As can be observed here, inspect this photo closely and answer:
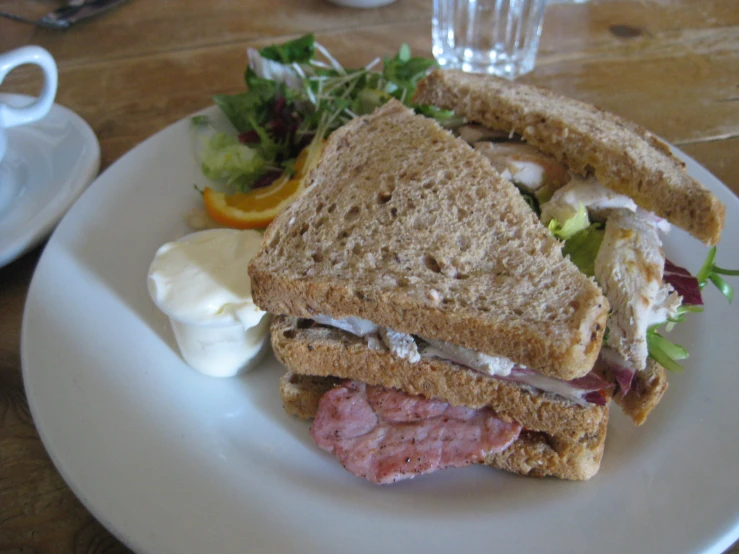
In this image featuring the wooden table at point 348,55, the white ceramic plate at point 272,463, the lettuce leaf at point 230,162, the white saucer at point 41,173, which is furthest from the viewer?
the wooden table at point 348,55

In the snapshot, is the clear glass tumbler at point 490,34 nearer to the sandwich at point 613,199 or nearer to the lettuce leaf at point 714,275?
the sandwich at point 613,199

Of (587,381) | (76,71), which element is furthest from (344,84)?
(587,381)

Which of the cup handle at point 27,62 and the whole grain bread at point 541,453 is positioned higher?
the cup handle at point 27,62

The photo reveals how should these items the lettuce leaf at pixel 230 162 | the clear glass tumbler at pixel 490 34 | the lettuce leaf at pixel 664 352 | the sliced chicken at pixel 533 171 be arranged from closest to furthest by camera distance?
1. the lettuce leaf at pixel 664 352
2. the sliced chicken at pixel 533 171
3. the lettuce leaf at pixel 230 162
4. the clear glass tumbler at pixel 490 34

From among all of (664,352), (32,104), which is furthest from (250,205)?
(664,352)

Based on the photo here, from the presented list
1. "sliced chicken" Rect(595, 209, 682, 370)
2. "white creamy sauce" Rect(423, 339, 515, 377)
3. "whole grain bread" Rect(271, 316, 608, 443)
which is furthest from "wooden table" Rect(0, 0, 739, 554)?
"white creamy sauce" Rect(423, 339, 515, 377)

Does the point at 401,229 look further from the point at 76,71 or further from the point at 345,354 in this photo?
the point at 76,71

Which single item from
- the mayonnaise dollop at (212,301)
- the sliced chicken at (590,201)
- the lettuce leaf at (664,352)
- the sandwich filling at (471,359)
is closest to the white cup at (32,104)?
the mayonnaise dollop at (212,301)
